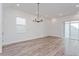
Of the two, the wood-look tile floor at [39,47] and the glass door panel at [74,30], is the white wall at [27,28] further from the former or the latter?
the glass door panel at [74,30]

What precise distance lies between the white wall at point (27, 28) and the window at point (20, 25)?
98 mm

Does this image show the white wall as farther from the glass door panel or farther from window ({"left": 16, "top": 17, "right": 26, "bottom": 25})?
the glass door panel

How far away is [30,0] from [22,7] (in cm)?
70

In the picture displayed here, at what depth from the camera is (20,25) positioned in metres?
3.28

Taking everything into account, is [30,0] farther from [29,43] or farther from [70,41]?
[70,41]

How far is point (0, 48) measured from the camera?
303cm

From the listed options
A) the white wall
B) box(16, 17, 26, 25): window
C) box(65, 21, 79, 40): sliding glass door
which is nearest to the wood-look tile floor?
the white wall

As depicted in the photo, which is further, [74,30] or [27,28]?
[27,28]

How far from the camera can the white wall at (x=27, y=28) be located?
3180 millimetres

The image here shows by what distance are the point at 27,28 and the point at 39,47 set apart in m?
0.77

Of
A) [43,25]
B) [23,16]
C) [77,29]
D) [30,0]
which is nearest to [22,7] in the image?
[23,16]

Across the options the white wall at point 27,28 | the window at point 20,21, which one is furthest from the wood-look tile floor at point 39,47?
the window at point 20,21

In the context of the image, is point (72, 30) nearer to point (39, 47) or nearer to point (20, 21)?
point (39, 47)

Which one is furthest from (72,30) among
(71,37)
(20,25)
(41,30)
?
(20,25)
